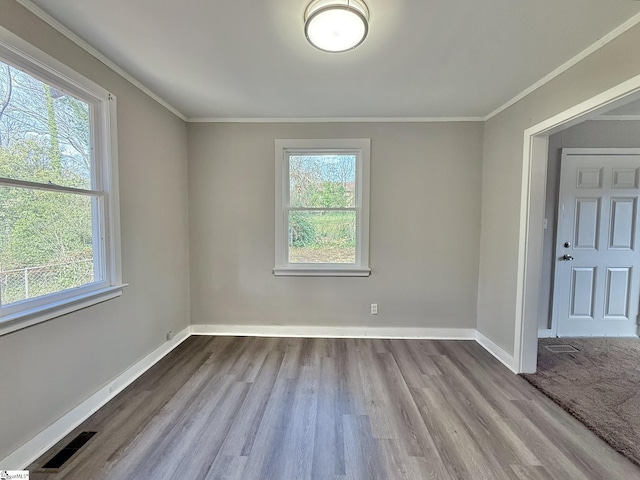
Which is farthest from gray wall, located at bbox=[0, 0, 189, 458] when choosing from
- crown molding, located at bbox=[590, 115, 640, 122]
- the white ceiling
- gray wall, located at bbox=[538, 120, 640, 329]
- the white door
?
crown molding, located at bbox=[590, 115, 640, 122]

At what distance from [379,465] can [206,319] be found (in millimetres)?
2508

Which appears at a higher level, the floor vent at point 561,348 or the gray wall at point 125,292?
the gray wall at point 125,292

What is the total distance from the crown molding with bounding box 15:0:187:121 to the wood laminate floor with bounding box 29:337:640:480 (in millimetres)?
2471

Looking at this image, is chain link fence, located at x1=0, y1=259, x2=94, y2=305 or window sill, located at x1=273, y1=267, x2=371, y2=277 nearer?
chain link fence, located at x1=0, y1=259, x2=94, y2=305

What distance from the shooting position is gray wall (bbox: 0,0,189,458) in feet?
5.06

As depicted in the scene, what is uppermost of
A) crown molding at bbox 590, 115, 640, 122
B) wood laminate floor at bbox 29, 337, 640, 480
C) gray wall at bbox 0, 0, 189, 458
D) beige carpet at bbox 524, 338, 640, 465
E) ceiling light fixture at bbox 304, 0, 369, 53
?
crown molding at bbox 590, 115, 640, 122

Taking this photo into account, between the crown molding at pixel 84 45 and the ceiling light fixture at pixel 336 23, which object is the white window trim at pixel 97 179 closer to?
the crown molding at pixel 84 45

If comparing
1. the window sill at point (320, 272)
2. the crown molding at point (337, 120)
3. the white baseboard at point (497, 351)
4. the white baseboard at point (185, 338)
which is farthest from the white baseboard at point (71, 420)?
the white baseboard at point (497, 351)

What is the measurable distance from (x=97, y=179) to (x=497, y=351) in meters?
3.85

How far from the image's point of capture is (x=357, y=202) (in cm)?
328

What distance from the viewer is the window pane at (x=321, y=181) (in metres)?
3.29

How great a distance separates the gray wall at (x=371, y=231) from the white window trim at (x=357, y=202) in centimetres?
7

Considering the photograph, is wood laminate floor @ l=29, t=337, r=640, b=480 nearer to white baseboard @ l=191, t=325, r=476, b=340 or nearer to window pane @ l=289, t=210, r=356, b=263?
white baseboard @ l=191, t=325, r=476, b=340

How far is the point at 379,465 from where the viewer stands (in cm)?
157
